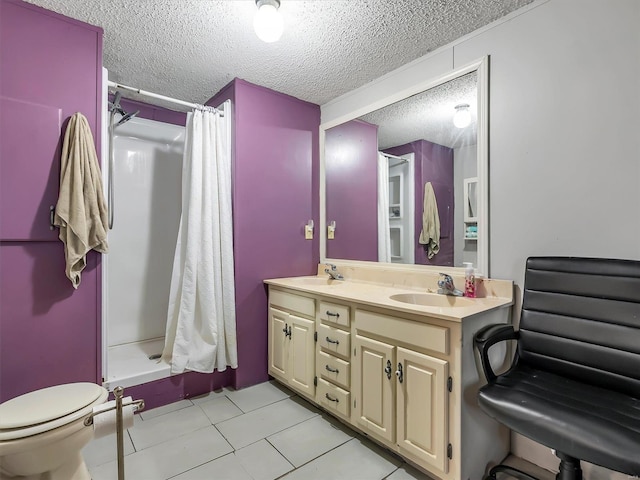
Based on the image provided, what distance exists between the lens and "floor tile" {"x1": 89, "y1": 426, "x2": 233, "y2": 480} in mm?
1495

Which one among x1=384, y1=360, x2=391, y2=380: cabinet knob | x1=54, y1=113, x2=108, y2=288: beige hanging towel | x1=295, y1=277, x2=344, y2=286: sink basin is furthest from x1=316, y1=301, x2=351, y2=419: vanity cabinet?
x1=54, y1=113, x2=108, y2=288: beige hanging towel

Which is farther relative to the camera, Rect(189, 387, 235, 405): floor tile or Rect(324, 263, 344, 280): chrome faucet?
Rect(324, 263, 344, 280): chrome faucet

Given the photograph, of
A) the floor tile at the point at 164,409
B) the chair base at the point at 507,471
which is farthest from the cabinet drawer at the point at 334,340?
the floor tile at the point at 164,409

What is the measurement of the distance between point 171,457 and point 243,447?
354mm

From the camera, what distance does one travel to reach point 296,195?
8.82 feet

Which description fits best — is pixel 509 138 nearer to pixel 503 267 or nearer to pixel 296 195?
pixel 503 267

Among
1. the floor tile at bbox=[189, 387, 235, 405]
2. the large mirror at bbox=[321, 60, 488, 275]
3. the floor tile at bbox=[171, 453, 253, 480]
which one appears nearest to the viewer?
the floor tile at bbox=[171, 453, 253, 480]

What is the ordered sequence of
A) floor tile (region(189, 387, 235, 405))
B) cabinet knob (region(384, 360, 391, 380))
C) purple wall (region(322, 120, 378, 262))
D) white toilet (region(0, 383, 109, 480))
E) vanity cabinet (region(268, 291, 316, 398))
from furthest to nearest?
purple wall (region(322, 120, 378, 262)), floor tile (region(189, 387, 235, 405)), vanity cabinet (region(268, 291, 316, 398)), cabinet knob (region(384, 360, 391, 380)), white toilet (region(0, 383, 109, 480))

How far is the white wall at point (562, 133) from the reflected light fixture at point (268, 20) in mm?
1088

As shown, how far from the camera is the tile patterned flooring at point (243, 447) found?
151 centimetres

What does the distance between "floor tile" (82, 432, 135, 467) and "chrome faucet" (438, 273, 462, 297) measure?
188cm

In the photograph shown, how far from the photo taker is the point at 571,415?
107 cm

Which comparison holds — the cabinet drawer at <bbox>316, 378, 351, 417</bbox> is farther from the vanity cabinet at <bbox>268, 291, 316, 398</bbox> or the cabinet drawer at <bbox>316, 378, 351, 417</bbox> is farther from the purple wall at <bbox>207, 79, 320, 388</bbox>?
the purple wall at <bbox>207, 79, 320, 388</bbox>

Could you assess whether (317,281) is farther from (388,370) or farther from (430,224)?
(388,370)
